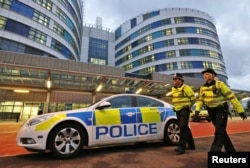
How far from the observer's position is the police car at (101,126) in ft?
12.0

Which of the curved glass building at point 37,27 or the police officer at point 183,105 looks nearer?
the police officer at point 183,105

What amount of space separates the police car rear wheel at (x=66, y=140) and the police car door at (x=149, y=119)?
4.96 ft

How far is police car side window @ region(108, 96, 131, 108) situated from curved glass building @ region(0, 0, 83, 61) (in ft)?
79.7

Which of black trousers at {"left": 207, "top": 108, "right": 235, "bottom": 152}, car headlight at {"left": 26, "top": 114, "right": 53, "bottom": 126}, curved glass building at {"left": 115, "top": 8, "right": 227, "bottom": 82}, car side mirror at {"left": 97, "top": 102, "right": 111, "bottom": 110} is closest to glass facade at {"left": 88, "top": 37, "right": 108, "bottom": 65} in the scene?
curved glass building at {"left": 115, "top": 8, "right": 227, "bottom": 82}

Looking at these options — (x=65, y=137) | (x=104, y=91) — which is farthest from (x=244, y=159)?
Answer: (x=104, y=91)

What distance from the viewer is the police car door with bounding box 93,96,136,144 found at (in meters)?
4.11

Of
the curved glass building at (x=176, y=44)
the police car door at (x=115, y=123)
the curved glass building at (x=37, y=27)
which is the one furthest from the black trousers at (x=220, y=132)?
the curved glass building at (x=176, y=44)

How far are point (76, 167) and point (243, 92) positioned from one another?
3224 centimetres

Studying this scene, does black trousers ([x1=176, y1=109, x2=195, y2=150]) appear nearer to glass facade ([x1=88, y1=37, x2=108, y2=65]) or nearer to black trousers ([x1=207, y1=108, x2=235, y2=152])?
black trousers ([x1=207, y1=108, x2=235, y2=152])

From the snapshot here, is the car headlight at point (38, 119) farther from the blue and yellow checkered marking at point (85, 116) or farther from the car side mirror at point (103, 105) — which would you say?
the car side mirror at point (103, 105)

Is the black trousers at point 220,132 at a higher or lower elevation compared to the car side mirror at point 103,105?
lower

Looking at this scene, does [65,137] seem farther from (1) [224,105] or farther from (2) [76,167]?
(1) [224,105]

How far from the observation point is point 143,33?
1976 inches

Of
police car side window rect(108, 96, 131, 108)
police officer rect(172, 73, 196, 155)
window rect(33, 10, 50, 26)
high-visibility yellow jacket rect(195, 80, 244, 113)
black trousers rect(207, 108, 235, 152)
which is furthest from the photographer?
window rect(33, 10, 50, 26)
